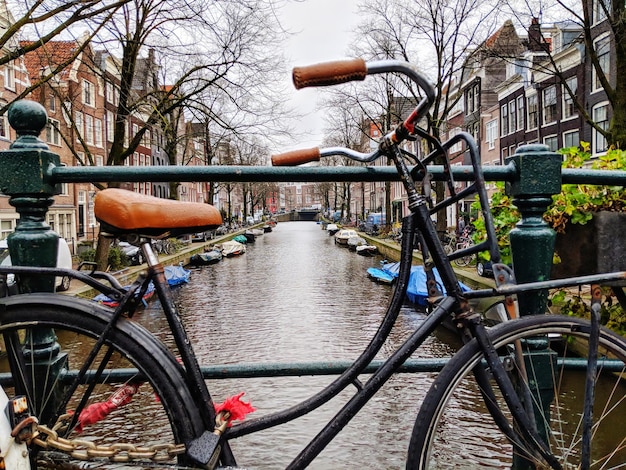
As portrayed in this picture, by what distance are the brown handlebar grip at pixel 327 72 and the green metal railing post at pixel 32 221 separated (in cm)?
85

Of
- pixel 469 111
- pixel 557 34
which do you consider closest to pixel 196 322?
pixel 557 34

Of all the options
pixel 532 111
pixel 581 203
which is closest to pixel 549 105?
pixel 532 111

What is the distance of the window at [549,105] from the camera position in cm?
2384

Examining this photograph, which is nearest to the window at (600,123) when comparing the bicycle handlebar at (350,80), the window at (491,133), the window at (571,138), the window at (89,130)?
the window at (571,138)

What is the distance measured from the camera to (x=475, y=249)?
56.6 inches

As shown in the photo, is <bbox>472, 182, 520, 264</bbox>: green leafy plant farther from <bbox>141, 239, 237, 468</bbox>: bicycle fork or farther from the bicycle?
<bbox>141, 239, 237, 468</bbox>: bicycle fork

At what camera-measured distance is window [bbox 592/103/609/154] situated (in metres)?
19.8

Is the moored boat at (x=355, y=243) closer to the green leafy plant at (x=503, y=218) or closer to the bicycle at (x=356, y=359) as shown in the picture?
the green leafy plant at (x=503, y=218)

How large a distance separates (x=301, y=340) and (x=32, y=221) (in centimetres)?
864

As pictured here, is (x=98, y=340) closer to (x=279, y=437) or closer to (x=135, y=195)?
(x=135, y=195)

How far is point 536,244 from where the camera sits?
1636mm

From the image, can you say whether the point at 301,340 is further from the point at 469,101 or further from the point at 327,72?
the point at 469,101

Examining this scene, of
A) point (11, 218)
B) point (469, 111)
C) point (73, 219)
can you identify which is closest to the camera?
point (11, 218)

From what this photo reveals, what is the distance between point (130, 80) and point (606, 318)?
45.4 feet
